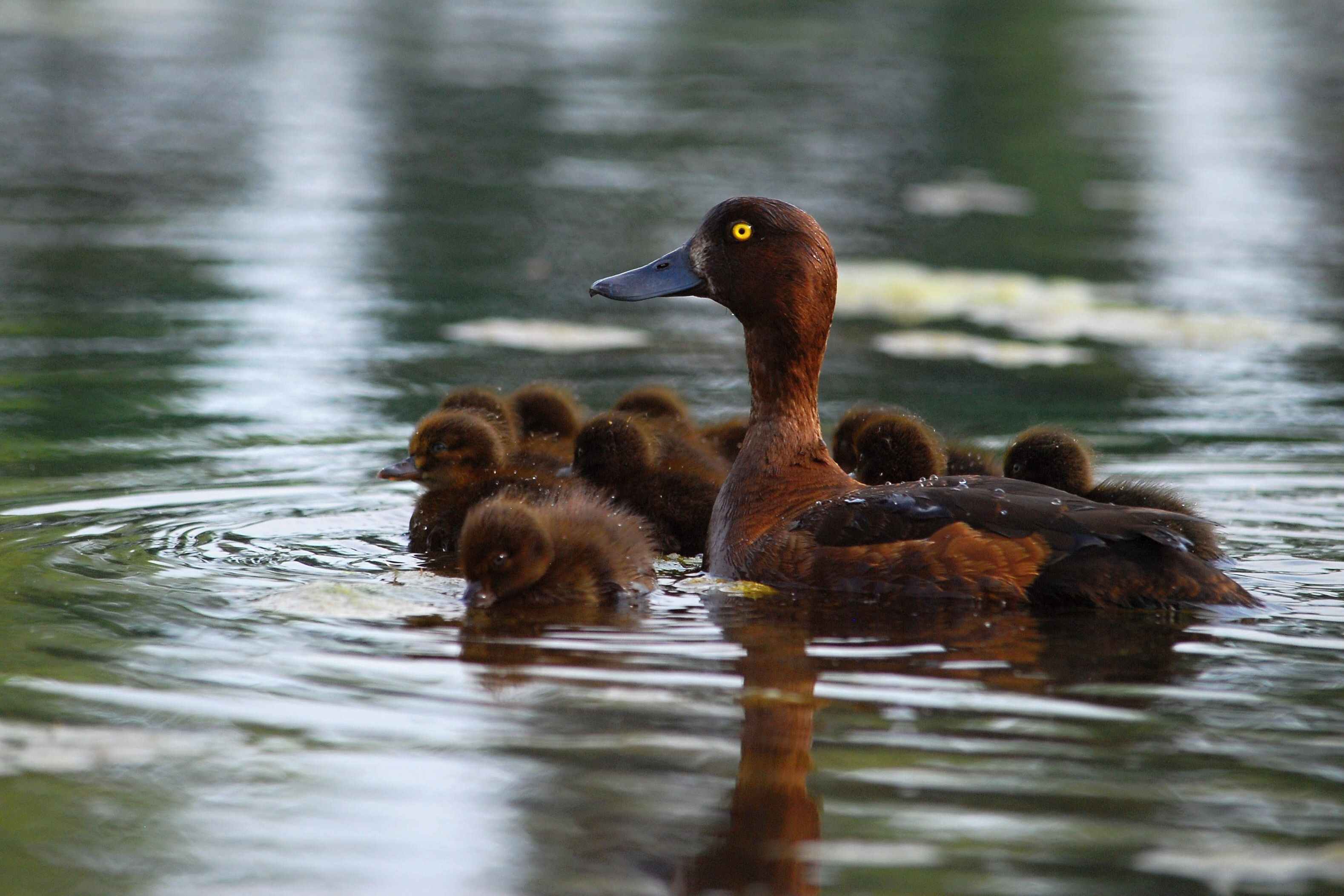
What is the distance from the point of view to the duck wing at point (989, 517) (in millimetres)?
5523

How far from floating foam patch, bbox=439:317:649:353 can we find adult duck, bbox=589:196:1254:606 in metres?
4.13

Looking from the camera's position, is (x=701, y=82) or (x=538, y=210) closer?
(x=538, y=210)

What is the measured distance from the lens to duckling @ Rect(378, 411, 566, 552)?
682 centimetres

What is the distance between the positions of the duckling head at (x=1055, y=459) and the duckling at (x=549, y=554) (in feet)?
4.93

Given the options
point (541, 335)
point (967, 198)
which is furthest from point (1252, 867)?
point (967, 198)

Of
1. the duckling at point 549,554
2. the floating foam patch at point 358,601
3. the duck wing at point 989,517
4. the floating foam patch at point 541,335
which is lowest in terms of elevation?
the floating foam patch at point 358,601

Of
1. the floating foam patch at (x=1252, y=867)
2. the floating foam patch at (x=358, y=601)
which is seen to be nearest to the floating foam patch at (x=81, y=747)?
the floating foam patch at (x=358, y=601)

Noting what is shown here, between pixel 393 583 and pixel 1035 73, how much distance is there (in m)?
23.5

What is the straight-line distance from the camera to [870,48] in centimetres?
3200

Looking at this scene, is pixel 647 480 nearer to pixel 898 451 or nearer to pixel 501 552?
pixel 898 451

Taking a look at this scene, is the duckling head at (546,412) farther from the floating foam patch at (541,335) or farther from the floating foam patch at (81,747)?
the floating foam patch at (81,747)

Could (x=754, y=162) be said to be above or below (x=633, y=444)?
above

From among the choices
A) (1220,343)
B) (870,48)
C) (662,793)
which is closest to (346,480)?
(662,793)

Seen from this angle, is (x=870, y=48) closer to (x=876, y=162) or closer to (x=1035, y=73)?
(x=1035, y=73)
